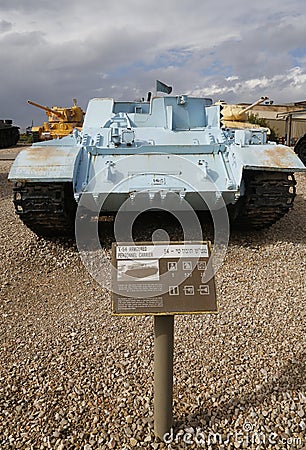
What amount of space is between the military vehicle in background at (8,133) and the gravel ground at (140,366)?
19.9 m

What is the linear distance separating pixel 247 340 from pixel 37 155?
313cm

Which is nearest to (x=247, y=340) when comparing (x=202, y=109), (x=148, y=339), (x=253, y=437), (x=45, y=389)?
(x=148, y=339)

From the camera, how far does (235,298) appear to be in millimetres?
4457

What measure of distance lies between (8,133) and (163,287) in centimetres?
2380

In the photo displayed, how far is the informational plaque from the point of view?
246 centimetres

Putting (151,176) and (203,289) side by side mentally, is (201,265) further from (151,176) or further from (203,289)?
(151,176)

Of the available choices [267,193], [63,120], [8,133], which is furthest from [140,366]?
[8,133]

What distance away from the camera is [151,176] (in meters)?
5.25

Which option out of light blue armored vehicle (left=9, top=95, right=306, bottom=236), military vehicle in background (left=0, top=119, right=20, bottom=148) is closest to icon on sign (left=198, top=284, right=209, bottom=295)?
light blue armored vehicle (left=9, top=95, right=306, bottom=236)

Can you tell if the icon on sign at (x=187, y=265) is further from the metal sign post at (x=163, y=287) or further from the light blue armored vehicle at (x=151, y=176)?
the light blue armored vehicle at (x=151, y=176)

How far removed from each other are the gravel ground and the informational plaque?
2.85 ft

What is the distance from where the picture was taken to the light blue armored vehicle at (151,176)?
5.11 metres

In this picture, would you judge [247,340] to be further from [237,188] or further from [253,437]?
[237,188]

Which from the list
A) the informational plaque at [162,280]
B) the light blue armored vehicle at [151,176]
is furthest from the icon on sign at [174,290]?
the light blue armored vehicle at [151,176]
